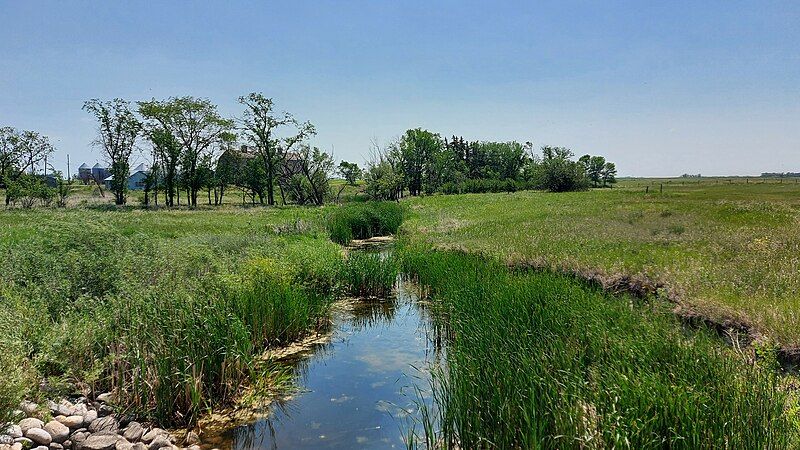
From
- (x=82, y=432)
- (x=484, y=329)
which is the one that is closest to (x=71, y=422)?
(x=82, y=432)

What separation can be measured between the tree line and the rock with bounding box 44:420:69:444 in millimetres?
52448

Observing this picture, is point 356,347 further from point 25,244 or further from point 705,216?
point 705,216

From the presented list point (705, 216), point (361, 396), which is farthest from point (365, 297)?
point (705, 216)

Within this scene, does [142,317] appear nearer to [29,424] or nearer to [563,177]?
[29,424]

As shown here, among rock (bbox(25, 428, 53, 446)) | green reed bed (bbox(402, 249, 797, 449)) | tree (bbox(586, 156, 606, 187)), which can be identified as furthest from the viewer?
tree (bbox(586, 156, 606, 187))

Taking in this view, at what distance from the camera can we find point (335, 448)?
6477 mm

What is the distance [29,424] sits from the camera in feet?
18.4

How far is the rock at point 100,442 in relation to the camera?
18.9 feet

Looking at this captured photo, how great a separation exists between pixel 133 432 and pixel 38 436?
38.6 inches

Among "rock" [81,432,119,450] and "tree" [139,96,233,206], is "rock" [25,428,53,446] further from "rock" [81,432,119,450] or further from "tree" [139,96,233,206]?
"tree" [139,96,233,206]

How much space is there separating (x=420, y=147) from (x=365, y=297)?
202 ft

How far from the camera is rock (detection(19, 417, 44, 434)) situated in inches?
219

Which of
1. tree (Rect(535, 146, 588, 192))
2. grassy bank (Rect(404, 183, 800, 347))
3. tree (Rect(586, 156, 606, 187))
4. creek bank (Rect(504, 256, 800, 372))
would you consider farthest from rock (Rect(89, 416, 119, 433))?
tree (Rect(586, 156, 606, 187))

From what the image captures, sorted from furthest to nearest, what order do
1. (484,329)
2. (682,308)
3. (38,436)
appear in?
(682,308), (484,329), (38,436)
